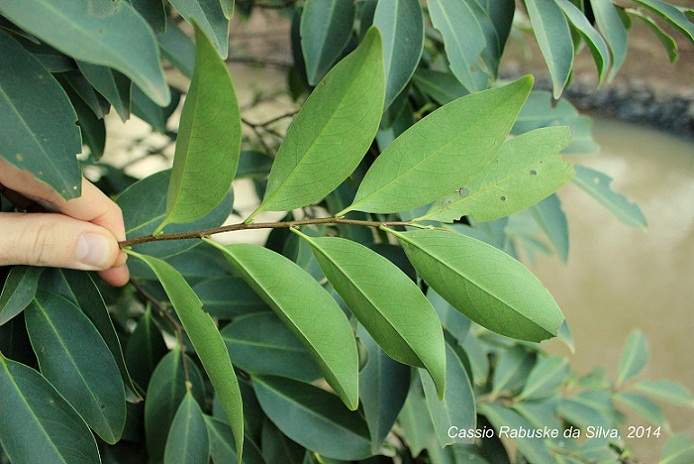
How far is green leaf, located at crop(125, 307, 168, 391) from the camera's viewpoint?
1.24 feet

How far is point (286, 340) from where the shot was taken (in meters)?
0.35

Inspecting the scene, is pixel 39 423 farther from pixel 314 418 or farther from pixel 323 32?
pixel 323 32

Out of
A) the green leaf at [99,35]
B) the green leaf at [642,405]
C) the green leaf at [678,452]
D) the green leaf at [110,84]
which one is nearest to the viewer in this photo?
the green leaf at [99,35]

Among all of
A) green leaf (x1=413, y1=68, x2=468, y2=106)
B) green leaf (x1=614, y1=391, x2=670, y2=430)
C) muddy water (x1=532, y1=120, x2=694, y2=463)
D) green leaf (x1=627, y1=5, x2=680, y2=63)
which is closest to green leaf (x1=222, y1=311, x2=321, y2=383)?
green leaf (x1=413, y1=68, x2=468, y2=106)

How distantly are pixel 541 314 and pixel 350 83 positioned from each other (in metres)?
0.12

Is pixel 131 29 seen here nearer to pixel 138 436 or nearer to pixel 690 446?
pixel 138 436

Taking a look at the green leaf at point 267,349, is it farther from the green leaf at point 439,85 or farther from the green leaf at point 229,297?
the green leaf at point 439,85

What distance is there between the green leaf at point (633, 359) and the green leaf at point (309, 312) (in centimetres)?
60

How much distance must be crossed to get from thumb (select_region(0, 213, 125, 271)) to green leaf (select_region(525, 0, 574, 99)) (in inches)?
10.3

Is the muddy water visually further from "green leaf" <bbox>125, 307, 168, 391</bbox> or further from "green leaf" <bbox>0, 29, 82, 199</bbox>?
"green leaf" <bbox>0, 29, 82, 199</bbox>

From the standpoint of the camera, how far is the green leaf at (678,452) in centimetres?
50

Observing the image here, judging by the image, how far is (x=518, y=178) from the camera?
0.25m

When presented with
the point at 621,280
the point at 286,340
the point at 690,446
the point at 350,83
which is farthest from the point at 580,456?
the point at 621,280

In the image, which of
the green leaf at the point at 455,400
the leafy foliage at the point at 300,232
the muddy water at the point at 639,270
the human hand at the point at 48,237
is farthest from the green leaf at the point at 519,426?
the muddy water at the point at 639,270
